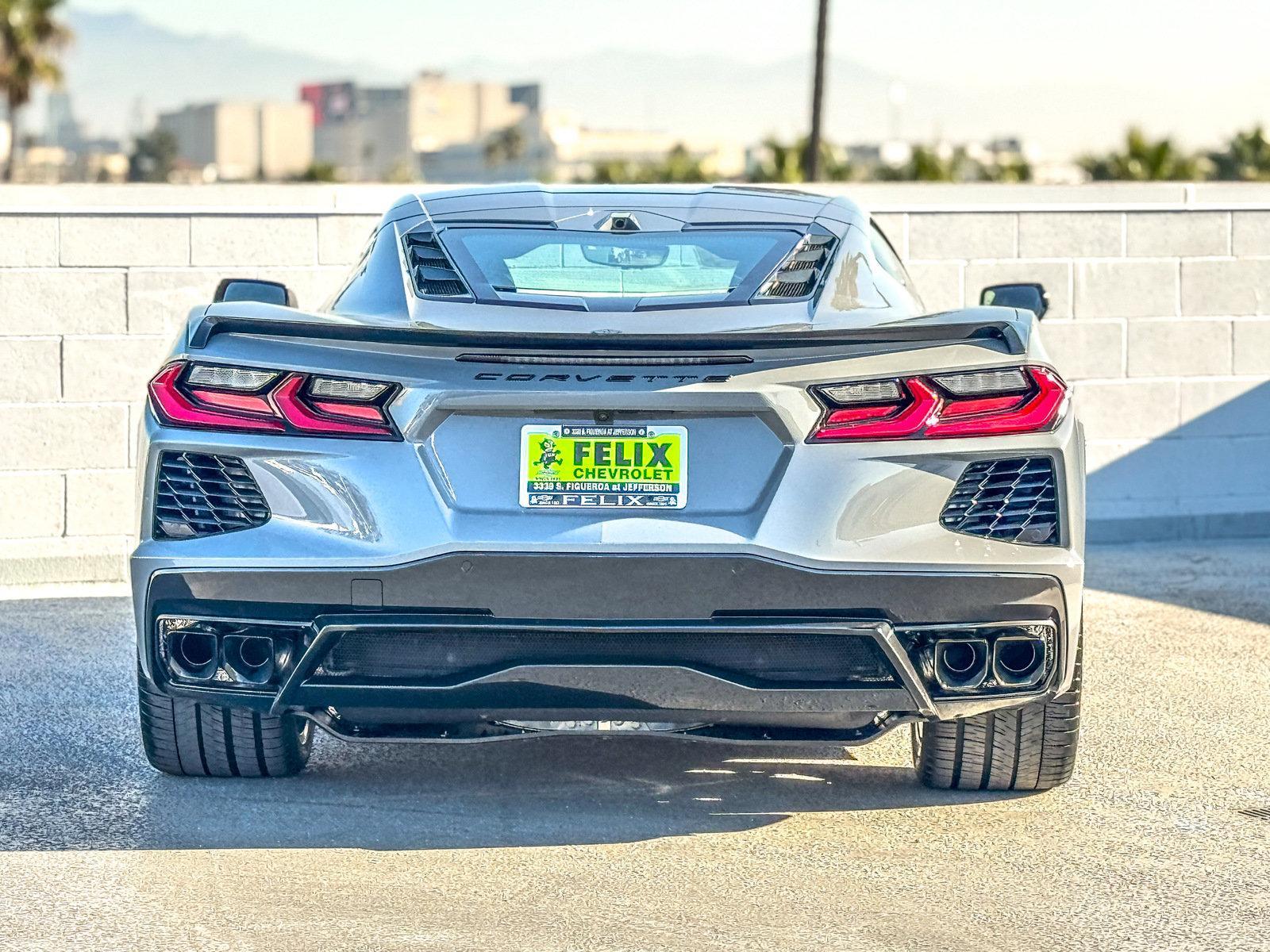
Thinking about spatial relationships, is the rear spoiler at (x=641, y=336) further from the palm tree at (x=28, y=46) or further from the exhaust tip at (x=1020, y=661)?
the palm tree at (x=28, y=46)

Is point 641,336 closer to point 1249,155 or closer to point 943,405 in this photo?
point 943,405

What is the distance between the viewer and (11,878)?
4.39m

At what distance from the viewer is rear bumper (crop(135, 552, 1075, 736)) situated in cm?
432

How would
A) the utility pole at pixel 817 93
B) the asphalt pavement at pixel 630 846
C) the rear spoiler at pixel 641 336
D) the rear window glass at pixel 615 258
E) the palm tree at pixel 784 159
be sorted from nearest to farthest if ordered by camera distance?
the asphalt pavement at pixel 630 846 < the rear spoiler at pixel 641 336 < the rear window glass at pixel 615 258 < the utility pole at pixel 817 93 < the palm tree at pixel 784 159

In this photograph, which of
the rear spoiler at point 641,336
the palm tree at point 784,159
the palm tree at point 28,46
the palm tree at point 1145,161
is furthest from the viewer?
the palm tree at point 28,46

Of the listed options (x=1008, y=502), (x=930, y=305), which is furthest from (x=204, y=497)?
(x=930, y=305)

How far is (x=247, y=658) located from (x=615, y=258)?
1.63 meters

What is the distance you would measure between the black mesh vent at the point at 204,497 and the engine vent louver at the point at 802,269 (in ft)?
4.49

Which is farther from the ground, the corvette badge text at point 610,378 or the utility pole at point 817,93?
the utility pole at point 817,93

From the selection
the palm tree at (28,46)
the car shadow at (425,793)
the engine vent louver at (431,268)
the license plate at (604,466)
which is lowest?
the car shadow at (425,793)

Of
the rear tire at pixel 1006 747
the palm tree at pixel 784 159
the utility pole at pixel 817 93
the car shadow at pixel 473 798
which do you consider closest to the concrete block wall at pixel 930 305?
the car shadow at pixel 473 798

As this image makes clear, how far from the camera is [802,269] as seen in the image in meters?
5.27

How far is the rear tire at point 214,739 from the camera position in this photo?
5082 mm

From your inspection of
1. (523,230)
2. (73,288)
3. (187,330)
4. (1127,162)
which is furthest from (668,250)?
(1127,162)
